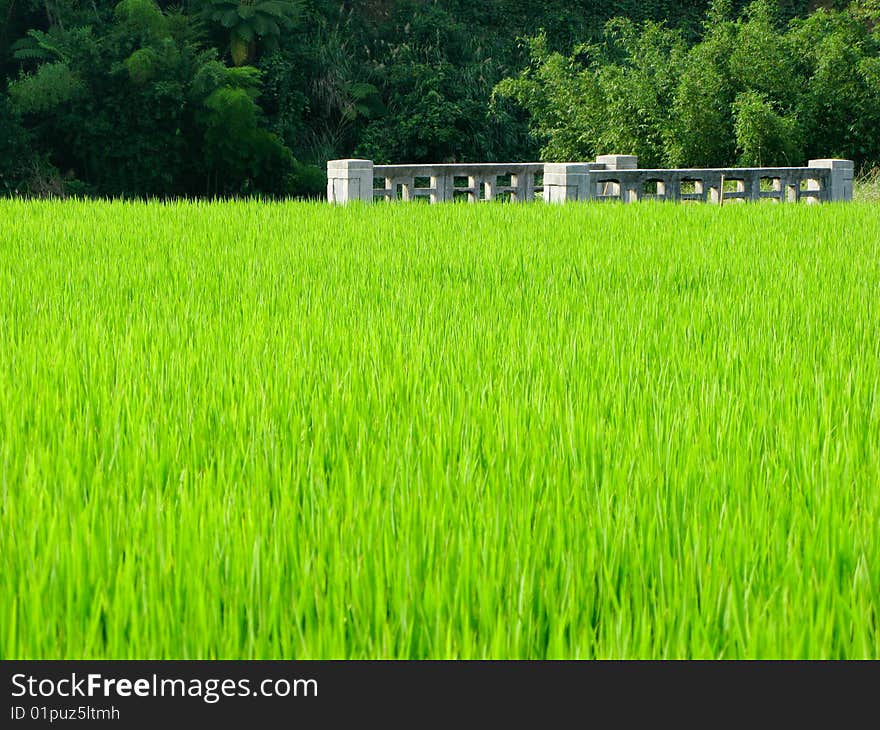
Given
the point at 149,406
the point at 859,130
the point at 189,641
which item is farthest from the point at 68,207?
the point at 859,130

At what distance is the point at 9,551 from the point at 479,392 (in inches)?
65.1

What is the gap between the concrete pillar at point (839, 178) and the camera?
50.0ft

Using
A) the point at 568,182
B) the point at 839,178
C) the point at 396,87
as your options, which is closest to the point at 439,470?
the point at 568,182

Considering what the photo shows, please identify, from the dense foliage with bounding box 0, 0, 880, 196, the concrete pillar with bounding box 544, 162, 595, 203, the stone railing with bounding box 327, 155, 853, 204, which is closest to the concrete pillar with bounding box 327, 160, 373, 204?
the stone railing with bounding box 327, 155, 853, 204

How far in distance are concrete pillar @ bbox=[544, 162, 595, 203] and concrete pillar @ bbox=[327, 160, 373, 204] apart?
240cm

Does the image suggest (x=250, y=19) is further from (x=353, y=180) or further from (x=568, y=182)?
(x=568, y=182)

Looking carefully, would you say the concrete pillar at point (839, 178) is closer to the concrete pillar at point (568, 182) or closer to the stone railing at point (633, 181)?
the stone railing at point (633, 181)

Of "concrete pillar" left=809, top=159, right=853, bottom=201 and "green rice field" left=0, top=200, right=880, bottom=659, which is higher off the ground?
"concrete pillar" left=809, top=159, right=853, bottom=201

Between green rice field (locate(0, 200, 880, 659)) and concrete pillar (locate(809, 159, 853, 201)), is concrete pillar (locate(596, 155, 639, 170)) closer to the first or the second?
concrete pillar (locate(809, 159, 853, 201))

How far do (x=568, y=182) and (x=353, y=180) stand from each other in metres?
2.89

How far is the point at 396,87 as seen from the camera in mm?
25812

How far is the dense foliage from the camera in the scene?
1930 cm

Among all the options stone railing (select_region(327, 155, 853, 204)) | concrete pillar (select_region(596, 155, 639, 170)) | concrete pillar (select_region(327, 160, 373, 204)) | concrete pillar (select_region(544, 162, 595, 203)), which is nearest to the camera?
concrete pillar (select_region(544, 162, 595, 203))

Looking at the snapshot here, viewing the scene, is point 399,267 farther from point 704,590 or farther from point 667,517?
point 704,590
